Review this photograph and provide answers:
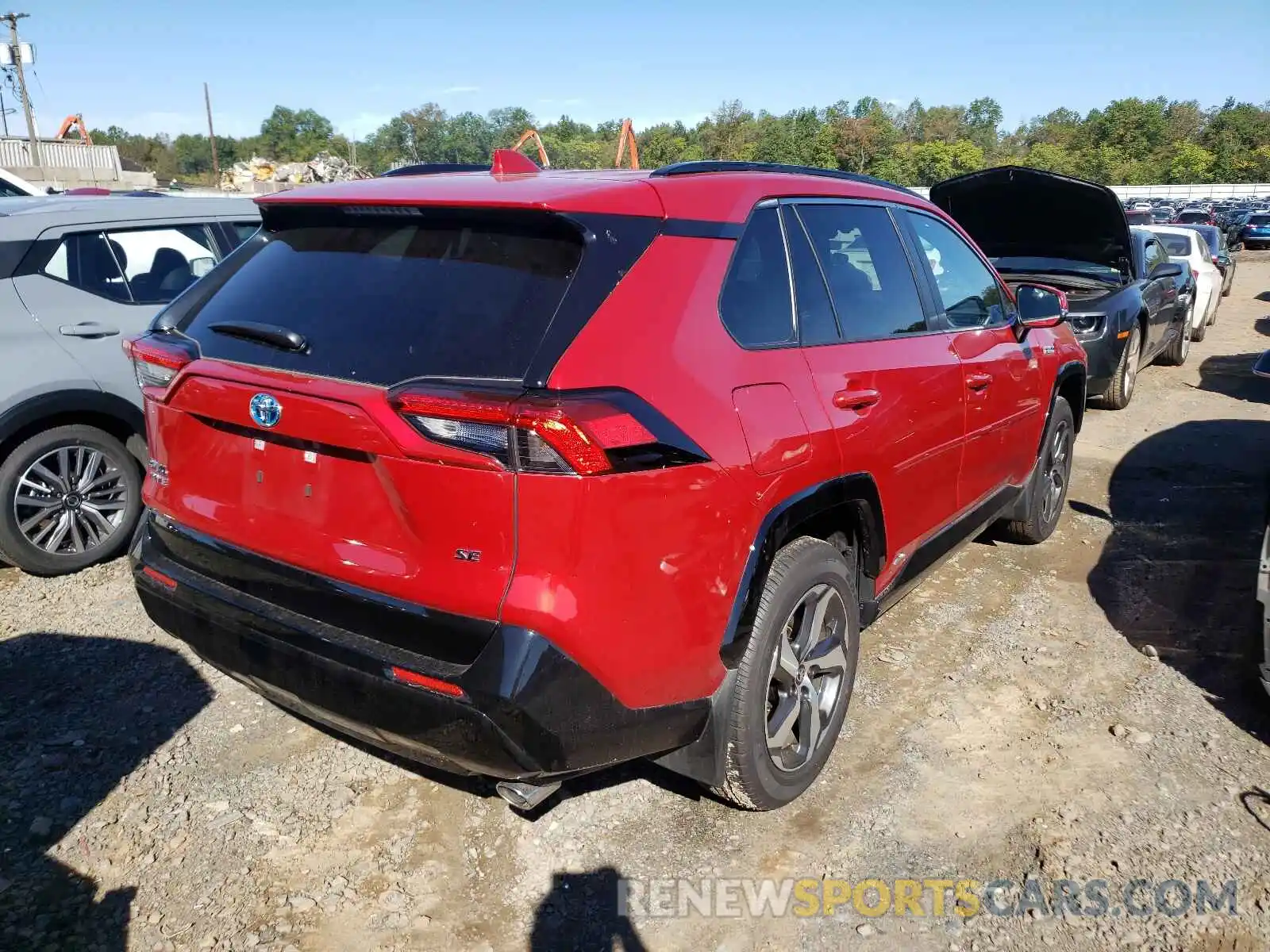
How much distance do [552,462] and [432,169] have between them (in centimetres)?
168

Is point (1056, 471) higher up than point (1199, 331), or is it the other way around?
point (1056, 471)

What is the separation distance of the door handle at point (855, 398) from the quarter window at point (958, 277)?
3.19ft

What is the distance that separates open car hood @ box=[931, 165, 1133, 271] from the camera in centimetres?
828

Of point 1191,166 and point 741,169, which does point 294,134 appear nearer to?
point 1191,166

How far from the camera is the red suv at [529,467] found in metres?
2.12

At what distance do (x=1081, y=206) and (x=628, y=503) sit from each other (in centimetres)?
787

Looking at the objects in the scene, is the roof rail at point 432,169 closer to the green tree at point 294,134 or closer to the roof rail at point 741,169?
the roof rail at point 741,169

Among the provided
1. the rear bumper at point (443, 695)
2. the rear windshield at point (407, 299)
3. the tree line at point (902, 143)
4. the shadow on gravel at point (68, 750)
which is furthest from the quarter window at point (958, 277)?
the tree line at point (902, 143)

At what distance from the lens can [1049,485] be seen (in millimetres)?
5340

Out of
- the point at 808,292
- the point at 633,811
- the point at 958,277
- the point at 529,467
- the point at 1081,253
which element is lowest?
the point at 633,811

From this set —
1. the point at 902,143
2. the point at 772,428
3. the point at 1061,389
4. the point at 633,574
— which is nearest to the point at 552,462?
the point at 633,574

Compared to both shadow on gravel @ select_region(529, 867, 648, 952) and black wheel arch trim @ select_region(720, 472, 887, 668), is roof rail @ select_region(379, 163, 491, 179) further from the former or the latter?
shadow on gravel @ select_region(529, 867, 648, 952)

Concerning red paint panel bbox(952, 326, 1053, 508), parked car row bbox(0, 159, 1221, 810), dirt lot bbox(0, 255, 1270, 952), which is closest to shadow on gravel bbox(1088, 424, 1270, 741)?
dirt lot bbox(0, 255, 1270, 952)

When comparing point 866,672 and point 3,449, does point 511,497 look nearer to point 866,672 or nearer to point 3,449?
point 866,672
